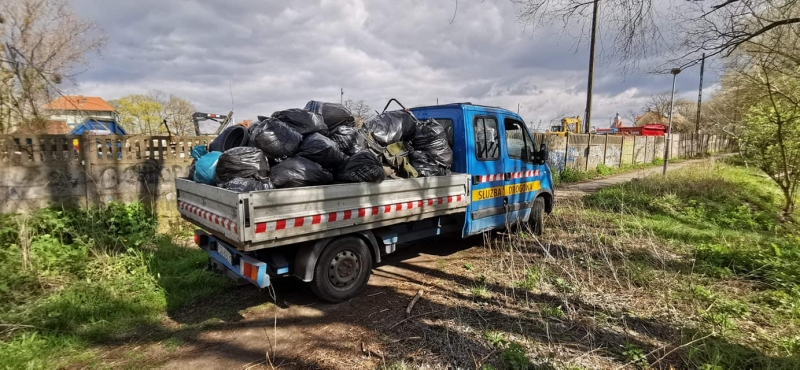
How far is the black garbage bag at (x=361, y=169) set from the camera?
3502 mm

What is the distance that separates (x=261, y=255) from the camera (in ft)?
10.9

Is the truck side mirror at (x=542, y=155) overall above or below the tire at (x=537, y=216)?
above

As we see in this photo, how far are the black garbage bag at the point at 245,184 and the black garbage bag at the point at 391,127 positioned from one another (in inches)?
58.6

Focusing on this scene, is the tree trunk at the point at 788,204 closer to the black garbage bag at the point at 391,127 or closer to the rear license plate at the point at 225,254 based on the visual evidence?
the black garbage bag at the point at 391,127

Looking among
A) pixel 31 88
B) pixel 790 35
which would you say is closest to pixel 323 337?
pixel 790 35

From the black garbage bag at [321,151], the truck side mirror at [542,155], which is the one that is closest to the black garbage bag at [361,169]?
the black garbage bag at [321,151]

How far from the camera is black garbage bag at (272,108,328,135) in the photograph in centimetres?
379

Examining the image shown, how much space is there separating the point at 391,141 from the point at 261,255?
6.35 feet

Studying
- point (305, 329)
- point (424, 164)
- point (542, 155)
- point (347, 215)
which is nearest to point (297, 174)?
point (347, 215)

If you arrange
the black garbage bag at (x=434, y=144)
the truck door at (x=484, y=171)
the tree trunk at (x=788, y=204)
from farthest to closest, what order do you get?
1. the tree trunk at (x=788, y=204)
2. the truck door at (x=484, y=171)
3. the black garbage bag at (x=434, y=144)

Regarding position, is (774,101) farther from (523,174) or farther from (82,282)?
(82,282)

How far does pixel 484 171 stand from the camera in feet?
16.0

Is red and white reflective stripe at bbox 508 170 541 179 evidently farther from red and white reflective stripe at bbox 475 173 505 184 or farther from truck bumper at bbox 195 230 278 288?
truck bumper at bbox 195 230 278 288

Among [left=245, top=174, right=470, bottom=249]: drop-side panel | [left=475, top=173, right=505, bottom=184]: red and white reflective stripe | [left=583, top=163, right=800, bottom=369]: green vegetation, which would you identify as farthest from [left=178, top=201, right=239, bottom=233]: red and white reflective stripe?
[left=583, top=163, right=800, bottom=369]: green vegetation
